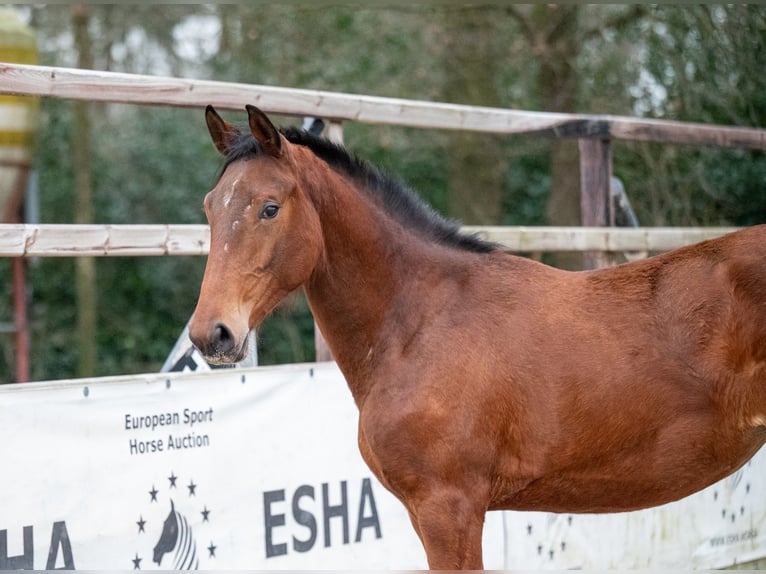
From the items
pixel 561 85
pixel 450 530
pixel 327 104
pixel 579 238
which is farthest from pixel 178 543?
pixel 561 85

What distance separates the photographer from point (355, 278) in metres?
3.25

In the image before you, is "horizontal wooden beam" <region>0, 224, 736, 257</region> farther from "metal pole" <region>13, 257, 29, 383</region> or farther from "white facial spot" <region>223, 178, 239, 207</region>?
"metal pole" <region>13, 257, 29, 383</region>

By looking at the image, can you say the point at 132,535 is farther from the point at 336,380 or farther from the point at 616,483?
the point at 616,483

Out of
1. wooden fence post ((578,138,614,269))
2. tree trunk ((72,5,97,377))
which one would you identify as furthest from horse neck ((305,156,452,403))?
tree trunk ((72,5,97,377))

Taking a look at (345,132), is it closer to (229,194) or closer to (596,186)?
(596,186)

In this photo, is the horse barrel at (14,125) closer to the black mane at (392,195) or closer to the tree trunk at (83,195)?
the tree trunk at (83,195)

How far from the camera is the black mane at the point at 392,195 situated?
3.35m

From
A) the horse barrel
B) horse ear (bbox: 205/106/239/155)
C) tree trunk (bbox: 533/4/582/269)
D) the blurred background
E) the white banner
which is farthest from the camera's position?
tree trunk (bbox: 533/4/582/269)

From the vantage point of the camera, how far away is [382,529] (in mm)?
4461

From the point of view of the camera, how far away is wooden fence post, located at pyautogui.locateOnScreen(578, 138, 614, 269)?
5.33 meters

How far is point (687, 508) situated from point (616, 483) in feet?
8.27

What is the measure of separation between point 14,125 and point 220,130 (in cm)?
755

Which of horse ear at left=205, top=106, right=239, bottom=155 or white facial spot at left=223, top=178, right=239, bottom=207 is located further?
horse ear at left=205, top=106, right=239, bottom=155

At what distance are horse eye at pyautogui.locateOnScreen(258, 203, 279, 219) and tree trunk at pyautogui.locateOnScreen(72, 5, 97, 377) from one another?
307 inches
